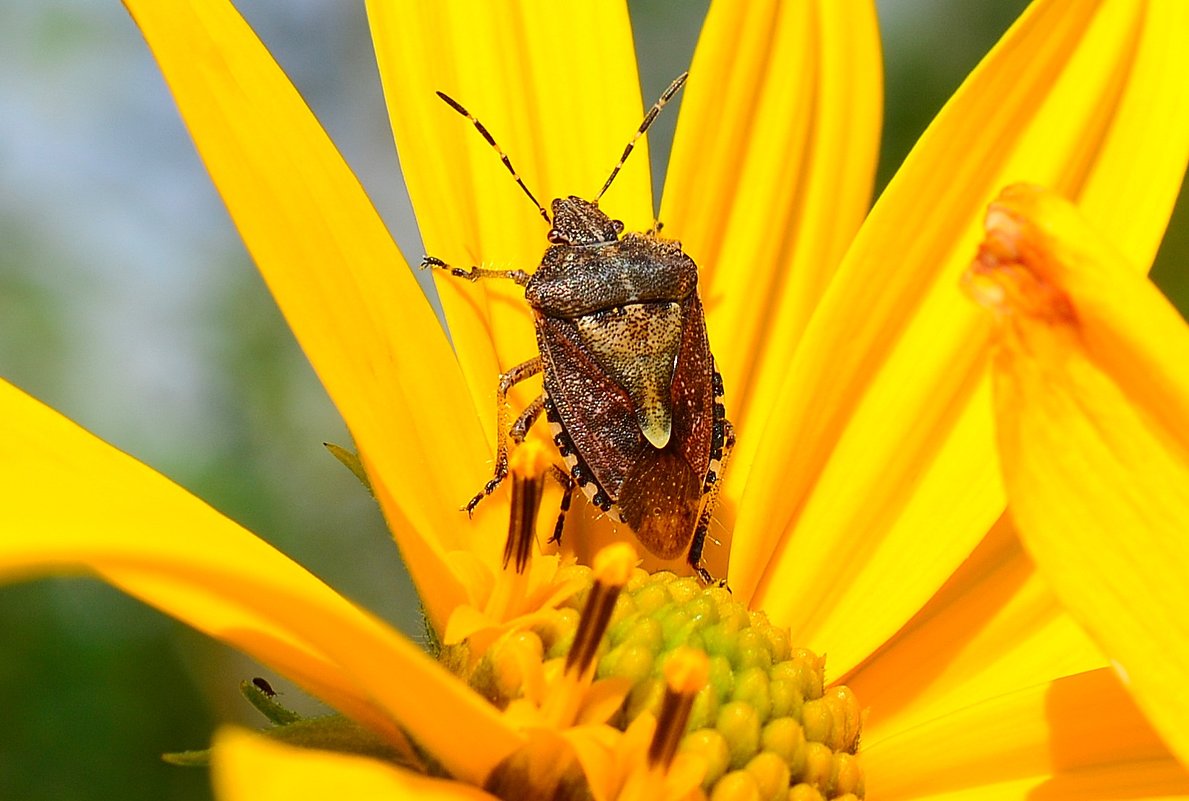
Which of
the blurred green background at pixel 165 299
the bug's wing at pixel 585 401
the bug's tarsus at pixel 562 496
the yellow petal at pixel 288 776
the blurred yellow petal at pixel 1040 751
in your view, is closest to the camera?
the yellow petal at pixel 288 776

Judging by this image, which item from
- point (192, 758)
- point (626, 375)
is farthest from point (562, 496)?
point (192, 758)

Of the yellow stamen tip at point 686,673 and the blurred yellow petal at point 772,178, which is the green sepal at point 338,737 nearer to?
the yellow stamen tip at point 686,673

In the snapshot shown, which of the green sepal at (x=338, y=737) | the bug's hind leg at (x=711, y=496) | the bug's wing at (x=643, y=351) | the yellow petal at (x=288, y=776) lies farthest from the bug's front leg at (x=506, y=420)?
the yellow petal at (x=288, y=776)

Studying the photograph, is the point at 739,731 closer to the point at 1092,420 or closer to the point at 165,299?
the point at 1092,420

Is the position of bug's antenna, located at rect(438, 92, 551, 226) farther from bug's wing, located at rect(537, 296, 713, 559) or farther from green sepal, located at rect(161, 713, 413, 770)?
green sepal, located at rect(161, 713, 413, 770)

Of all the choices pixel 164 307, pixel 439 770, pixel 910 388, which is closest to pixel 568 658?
pixel 439 770

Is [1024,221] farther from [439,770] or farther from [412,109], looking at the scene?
[412,109]
